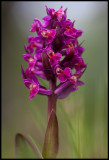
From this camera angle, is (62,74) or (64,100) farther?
(64,100)

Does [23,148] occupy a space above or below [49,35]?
below

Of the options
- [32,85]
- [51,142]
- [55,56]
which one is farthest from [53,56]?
[51,142]

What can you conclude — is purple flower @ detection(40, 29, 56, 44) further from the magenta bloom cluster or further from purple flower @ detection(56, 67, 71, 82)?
purple flower @ detection(56, 67, 71, 82)

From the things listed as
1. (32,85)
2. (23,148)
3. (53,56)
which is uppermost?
(53,56)

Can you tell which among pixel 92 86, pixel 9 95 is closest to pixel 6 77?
pixel 9 95

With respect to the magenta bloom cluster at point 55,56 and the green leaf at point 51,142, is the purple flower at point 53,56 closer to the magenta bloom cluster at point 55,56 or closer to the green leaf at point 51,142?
the magenta bloom cluster at point 55,56

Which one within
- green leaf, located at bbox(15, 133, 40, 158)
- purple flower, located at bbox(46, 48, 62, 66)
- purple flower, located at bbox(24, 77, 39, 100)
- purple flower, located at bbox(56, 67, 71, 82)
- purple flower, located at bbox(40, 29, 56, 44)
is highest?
purple flower, located at bbox(40, 29, 56, 44)

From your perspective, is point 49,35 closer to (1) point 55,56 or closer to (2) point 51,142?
(1) point 55,56

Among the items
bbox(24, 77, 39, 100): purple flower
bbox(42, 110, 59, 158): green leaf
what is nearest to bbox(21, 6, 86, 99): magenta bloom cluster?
bbox(24, 77, 39, 100): purple flower
